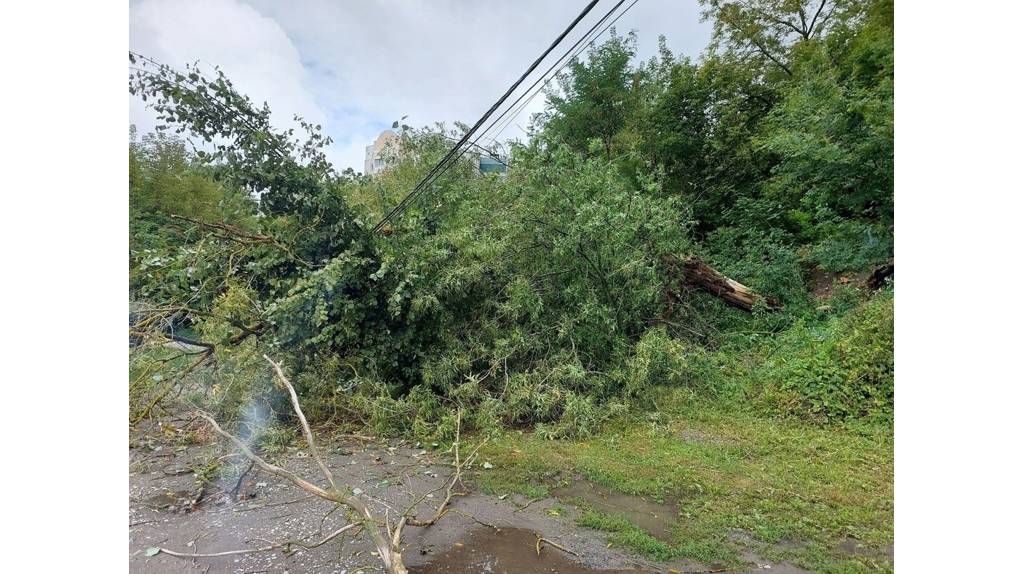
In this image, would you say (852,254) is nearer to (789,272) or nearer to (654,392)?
(789,272)

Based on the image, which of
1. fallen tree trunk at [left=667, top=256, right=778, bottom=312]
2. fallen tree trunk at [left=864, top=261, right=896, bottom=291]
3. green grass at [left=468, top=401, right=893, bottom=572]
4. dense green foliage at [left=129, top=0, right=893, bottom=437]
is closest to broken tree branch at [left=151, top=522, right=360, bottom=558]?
green grass at [left=468, top=401, right=893, bottom=572]

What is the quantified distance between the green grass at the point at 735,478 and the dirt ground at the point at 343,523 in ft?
0.36

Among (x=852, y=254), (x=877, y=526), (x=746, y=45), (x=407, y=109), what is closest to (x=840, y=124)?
(x=852, y=254)

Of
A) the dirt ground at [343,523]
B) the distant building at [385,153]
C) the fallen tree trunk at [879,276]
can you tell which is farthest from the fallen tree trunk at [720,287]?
the distant building at [385,153]

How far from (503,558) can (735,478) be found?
4.56 ft

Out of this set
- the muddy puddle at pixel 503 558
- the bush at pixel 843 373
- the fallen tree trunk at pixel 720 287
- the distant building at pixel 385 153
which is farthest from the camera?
the distant building at pixel 385 153

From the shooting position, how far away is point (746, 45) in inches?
281

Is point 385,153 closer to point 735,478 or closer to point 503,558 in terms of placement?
point 503,558

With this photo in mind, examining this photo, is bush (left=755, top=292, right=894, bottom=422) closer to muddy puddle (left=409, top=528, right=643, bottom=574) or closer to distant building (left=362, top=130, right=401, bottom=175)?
muddy puddle (left=409, top=528, right=643, bottom=574)

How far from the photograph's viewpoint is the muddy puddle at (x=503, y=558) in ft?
5.55

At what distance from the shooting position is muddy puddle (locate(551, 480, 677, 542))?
1.93m

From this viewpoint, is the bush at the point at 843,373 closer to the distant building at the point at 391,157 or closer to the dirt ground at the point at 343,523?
the dirt ground at the point at 343,523

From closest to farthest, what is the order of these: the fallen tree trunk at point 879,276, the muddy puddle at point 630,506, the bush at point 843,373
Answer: the muddy puddle at point 630,506 → the bush at point 843,373 → the fallen tree trunk at point 879,276
